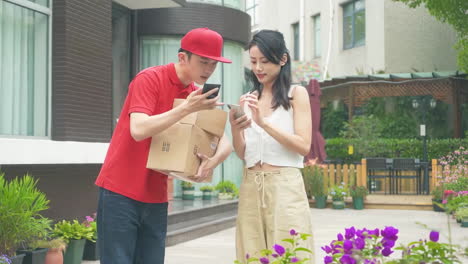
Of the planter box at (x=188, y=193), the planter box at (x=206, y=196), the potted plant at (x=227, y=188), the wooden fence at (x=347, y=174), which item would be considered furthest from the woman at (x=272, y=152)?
the wooden fence at (x=347, y=174)

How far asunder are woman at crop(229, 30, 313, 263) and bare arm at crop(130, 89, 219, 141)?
309mm

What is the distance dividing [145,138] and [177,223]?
7660 mm

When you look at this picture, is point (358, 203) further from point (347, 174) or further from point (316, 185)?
point (347, 174)

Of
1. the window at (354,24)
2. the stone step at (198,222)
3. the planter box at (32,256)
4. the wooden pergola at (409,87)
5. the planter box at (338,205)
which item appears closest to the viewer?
the planter box at (32,256)

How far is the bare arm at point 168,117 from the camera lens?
2.91 meters

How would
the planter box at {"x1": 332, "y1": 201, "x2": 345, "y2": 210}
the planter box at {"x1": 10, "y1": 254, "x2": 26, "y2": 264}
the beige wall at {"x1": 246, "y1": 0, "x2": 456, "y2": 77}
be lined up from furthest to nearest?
the beige wall at {"x1": 246, "y1": 0, "x2": 456, "y2": 77}, the planter box at {"x1": 332, "y1": 201, "x2": 345, "y2": 210}, the planter box at {"x1": 10, "y1": 254, "x2": 26, "y2": 264}

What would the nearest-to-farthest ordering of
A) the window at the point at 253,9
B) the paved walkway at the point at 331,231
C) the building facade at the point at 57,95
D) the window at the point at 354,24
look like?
the building facade at the point at 57,95
the paved walkway at the point at 331,231
the window at the point at 354,24
the window at the point at 253,9

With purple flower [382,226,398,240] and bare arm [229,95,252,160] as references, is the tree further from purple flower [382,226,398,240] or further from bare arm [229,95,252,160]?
purple flower [382,226,398,240]

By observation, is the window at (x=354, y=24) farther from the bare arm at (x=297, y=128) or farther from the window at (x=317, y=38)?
the bare arm at (x=297, y=128)

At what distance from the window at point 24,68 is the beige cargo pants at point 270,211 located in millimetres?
4976

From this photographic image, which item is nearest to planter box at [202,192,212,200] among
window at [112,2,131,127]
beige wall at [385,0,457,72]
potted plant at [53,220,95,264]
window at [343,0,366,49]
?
window at [112,2,131,127]

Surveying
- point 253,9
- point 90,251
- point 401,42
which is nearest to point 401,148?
point 401,42

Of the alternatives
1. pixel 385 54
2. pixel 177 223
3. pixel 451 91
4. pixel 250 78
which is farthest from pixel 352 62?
pixel 250 78

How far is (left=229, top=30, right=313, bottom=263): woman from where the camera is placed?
317 centimetres
